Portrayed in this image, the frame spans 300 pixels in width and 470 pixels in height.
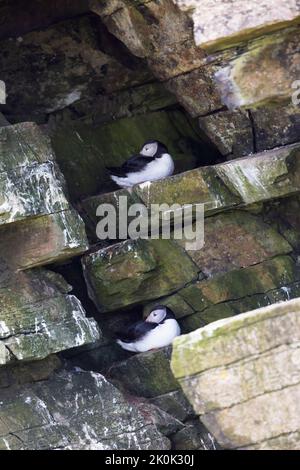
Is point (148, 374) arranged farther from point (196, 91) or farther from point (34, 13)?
point (34, 13)

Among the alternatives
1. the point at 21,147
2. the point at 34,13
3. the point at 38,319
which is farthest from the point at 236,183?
the point at 34,13

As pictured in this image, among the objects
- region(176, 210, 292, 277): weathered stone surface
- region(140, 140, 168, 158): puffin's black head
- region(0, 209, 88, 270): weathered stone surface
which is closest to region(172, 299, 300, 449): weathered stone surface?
region(0, 209, 88, 270): weathered stone surface

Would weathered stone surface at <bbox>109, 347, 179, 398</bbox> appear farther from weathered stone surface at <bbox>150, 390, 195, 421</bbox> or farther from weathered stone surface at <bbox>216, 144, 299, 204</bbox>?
weathered stone surface at <bbox>216, 144, 299, 204</bbox>

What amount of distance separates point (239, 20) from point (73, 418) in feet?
11.3

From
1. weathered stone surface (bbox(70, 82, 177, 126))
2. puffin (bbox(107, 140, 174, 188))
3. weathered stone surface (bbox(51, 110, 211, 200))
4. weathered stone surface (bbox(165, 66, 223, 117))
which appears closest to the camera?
weathered stone surface (bbox(165, 66, 223, 117))

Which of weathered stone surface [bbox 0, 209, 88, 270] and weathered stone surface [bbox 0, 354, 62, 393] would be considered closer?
weathered stone surface [bbox 0, 354, 62, 393]

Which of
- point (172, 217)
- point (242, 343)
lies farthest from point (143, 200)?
point (242, 343)

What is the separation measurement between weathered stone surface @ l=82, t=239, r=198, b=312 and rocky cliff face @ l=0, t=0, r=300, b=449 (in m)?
0.01

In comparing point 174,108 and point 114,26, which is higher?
point 114,26

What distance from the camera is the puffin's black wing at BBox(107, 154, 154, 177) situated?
1276 centimetres

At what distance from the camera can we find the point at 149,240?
12172 mm

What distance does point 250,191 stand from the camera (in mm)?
12047

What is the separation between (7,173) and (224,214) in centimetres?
208

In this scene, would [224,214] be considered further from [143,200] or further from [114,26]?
[114,26]
